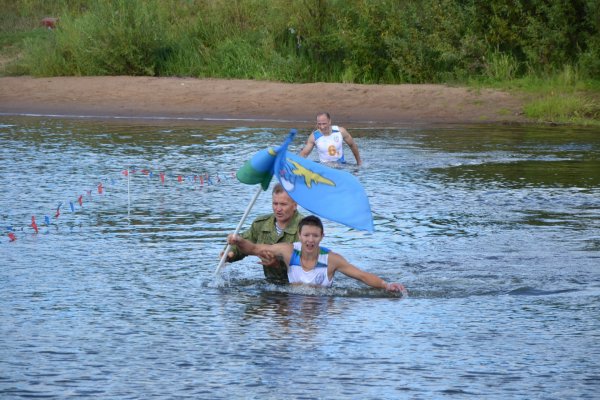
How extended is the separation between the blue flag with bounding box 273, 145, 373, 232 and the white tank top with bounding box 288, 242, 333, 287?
0.53 metres

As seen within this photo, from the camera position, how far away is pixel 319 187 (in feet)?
34.8

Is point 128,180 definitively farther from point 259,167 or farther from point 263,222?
point 259,167

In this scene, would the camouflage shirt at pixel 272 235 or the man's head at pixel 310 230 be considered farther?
the camouflage shirt at pixel 272 235

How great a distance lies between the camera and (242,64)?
3158cm

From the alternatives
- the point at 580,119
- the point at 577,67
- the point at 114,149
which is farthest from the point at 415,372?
the point at 577,67

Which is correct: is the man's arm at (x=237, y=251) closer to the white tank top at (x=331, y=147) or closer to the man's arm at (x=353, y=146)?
the man's arm at (x=353, y=146)

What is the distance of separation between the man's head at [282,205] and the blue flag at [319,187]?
208 mm

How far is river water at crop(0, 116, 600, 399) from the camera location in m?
Answer: 8.39

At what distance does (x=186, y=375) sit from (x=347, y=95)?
2083 centimetres

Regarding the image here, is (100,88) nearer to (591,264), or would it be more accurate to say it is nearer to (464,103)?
(464,103)

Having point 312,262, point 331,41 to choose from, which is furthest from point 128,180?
point 331,41

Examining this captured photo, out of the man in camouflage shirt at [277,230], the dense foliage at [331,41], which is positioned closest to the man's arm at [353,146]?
the man in camouflage shirt at [277,230]

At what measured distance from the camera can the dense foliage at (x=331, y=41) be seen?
29.7m

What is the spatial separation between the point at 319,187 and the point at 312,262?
2.35 feet
